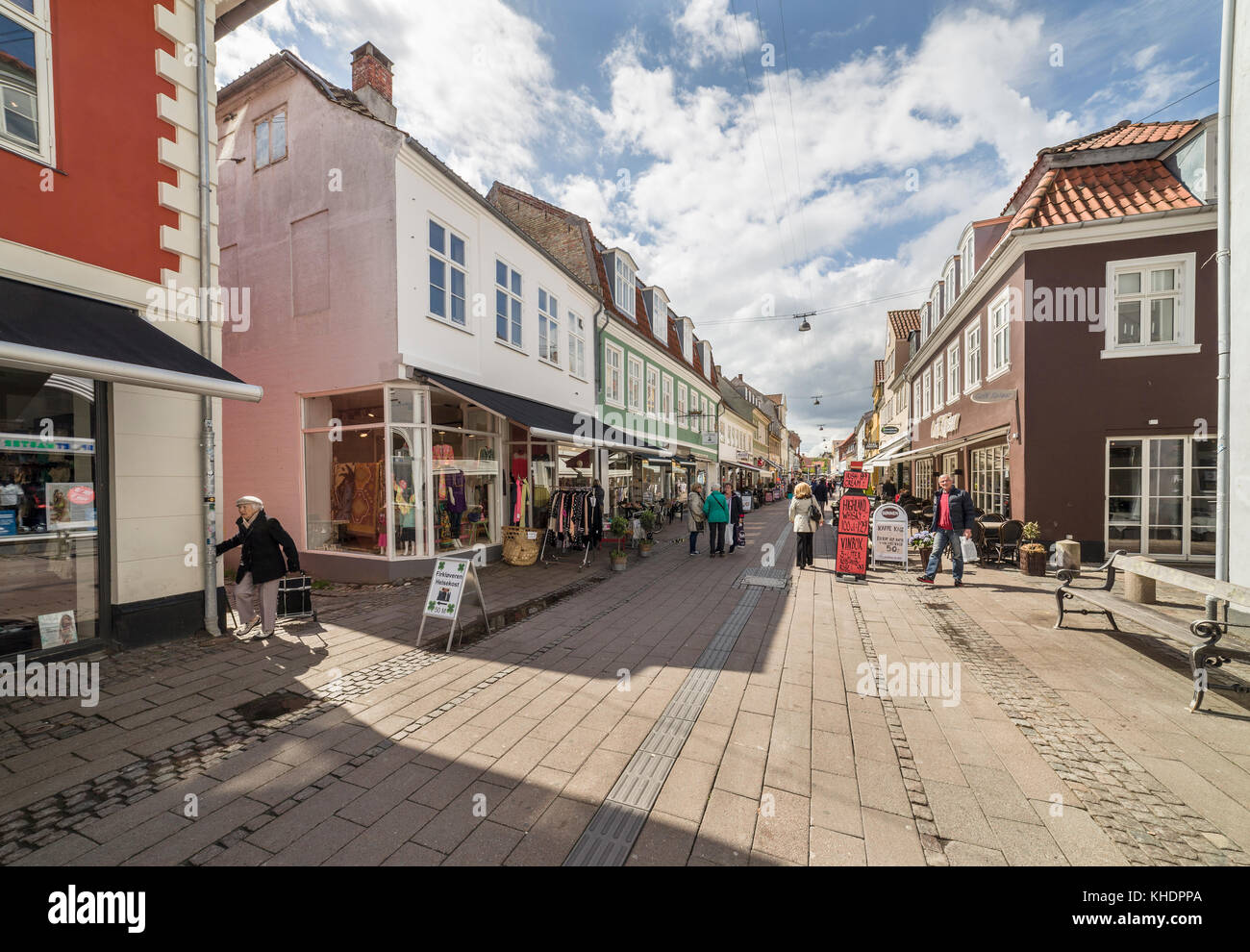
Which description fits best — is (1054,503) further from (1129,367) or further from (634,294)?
(634,294)

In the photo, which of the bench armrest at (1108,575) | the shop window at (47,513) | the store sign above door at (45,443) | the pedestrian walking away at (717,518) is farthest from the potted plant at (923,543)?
the store sign above door at (45,443)

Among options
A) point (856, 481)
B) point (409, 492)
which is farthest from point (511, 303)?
point (856, 481)

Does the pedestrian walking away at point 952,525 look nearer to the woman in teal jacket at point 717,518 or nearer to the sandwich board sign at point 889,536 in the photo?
the sandwich board sign at point 889,536

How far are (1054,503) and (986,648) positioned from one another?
6.92m

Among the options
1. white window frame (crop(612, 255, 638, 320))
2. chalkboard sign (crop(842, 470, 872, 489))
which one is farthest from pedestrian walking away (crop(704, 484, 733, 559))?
white window frame (crop(612, 255, 638, 320))

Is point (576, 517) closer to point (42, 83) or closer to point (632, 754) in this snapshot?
point (632, 754)

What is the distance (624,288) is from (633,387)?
375cm

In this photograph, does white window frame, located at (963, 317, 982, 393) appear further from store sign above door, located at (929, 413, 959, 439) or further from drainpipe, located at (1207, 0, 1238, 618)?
drainpipe, located at (1207, 0, 1238, 618)

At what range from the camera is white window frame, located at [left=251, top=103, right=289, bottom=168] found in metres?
9.98

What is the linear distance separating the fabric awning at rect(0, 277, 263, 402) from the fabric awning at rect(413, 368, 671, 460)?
3723mm

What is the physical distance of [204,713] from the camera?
398 cm

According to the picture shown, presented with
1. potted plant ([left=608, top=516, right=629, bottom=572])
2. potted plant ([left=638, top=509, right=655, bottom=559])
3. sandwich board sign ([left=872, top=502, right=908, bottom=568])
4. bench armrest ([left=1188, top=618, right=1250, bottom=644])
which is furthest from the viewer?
potted plant ([left=638, top=509, right=655, bottom=559])

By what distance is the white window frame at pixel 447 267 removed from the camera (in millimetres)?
9312
